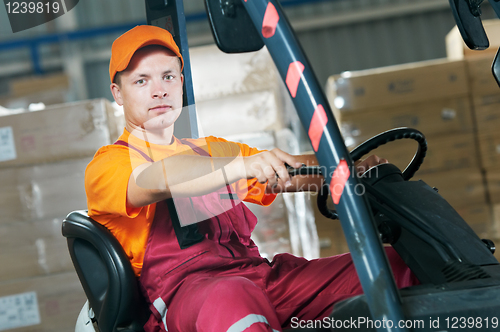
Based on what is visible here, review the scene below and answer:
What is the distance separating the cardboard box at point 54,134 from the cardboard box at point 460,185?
2.04 metres

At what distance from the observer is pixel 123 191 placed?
103 cm

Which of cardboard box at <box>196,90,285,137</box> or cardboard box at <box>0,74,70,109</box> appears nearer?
cardboard box at <box>196,90,285,137</box>

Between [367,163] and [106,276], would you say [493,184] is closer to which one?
[367,163]

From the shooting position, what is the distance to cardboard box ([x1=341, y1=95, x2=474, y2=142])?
307cm

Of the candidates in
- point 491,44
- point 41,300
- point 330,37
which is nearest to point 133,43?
point 41,300

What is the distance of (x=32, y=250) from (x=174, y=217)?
6.13 feet

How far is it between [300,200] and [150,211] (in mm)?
1788

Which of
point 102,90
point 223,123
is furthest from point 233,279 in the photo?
point 102,90

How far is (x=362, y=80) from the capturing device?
10.1 ft

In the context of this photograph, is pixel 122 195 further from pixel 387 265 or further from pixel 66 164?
pixel 66 164

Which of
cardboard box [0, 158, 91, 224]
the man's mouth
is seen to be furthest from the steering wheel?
cardboard box [0, 158, 91, 224]

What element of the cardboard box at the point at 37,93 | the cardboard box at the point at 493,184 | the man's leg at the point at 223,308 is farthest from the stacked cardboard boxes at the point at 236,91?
the cardboard box at the point at 37,93

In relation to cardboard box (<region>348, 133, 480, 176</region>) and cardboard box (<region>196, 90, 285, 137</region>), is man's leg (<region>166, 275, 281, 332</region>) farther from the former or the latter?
cardboard box (<region>348, 133, 480, 176</region>)

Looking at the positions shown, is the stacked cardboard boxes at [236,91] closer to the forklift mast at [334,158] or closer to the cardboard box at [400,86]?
the cardboard box at [400,86]
